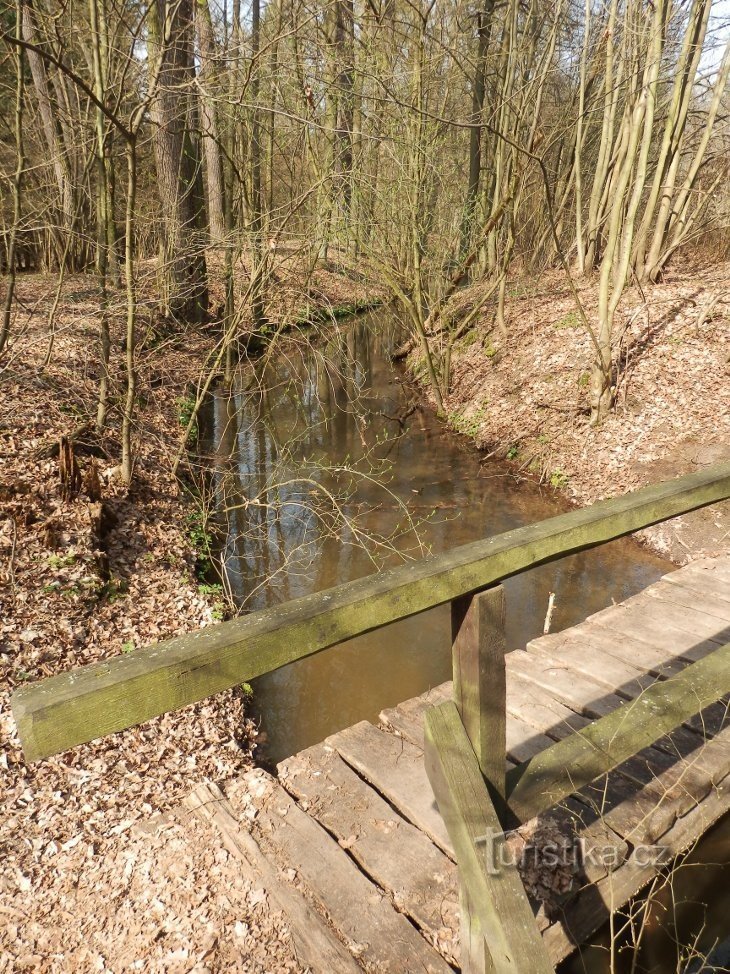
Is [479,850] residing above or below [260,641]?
below

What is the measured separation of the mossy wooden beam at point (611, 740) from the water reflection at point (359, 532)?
9.53 feet

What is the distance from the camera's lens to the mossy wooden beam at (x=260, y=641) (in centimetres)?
135

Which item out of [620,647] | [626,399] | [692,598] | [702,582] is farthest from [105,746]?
[626,399]

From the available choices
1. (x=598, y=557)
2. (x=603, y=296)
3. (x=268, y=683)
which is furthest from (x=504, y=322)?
(x=268, y=683)

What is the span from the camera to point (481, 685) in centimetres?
195

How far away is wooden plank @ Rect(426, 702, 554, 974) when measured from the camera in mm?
1639

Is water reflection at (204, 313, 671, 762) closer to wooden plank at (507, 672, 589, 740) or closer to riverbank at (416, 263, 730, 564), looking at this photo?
riverbank at (416, 263, 730, 564)

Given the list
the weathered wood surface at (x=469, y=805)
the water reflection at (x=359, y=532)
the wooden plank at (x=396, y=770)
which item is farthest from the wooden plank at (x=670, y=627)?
the wooden plank at (x=396, y=770)

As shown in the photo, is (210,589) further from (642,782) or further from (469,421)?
(469,421)

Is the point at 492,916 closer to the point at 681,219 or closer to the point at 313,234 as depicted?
the point at 313,234

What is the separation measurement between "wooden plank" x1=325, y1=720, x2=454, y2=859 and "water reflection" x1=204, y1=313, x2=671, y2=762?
1.45 m

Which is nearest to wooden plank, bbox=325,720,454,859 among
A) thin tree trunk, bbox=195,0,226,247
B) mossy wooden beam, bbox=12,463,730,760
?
mossy wooden beam, bbox=12,463,730,760

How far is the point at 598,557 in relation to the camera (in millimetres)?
7805

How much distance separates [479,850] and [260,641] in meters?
0.85
